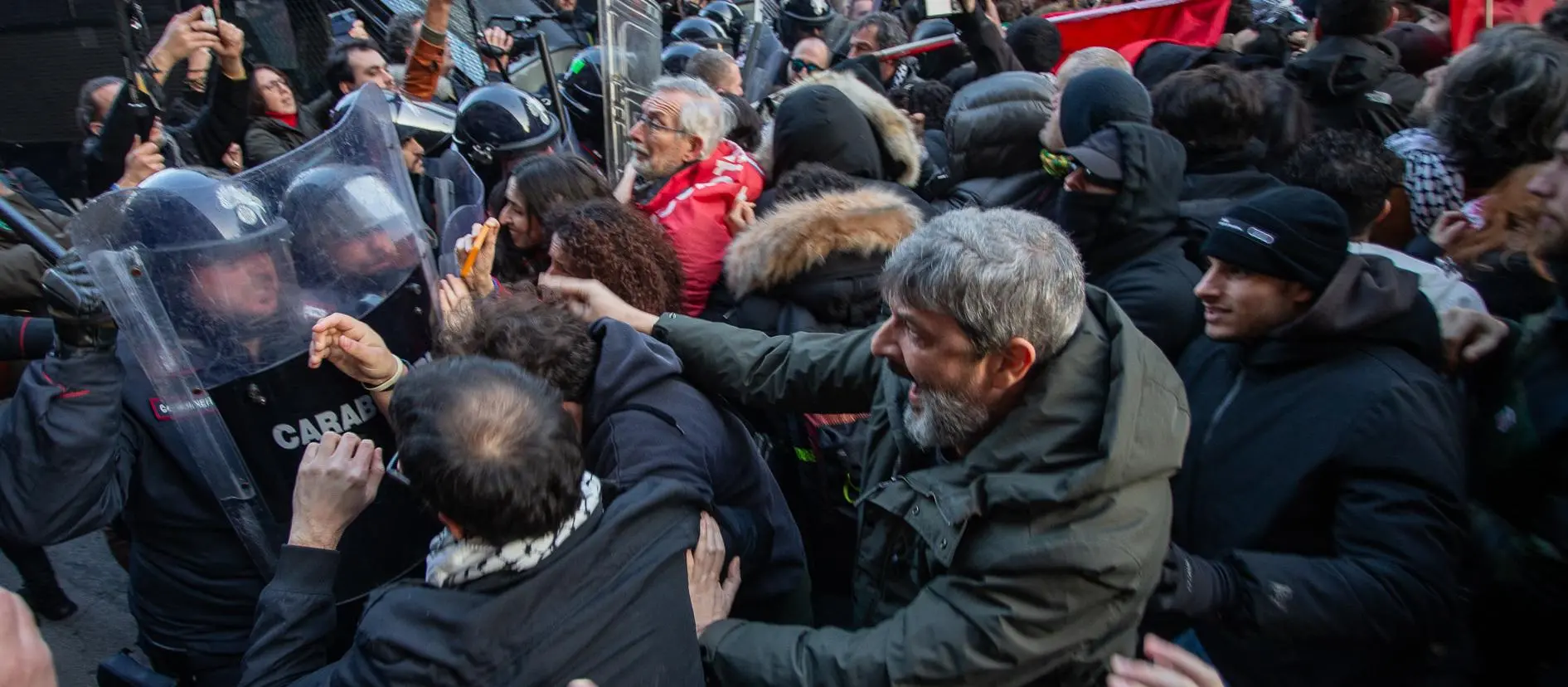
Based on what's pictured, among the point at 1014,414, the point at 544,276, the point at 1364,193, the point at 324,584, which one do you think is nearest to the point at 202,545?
the point at 324,584

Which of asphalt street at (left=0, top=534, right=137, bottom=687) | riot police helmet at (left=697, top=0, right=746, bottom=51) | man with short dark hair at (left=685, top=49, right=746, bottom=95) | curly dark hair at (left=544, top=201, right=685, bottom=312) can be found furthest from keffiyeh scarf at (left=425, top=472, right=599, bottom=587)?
riot police helmet at (left=697, top=0, right=746, bottom=51)

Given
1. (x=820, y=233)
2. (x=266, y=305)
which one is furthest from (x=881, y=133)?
(x=266, y=305)

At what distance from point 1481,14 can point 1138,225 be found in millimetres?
3253

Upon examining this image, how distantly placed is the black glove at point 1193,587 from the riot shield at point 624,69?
314 centimetres

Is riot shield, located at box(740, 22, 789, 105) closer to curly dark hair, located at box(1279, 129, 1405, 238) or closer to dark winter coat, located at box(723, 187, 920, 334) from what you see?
dark winter coat, located at box(723, 187, 920, 334)

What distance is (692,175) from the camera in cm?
352

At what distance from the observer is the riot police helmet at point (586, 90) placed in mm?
5586

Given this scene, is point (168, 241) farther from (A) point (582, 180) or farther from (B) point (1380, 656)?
(B) point (1380, 656)

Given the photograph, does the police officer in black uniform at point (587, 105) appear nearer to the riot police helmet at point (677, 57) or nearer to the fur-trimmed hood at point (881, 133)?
the riot police helmet at point (677, 57)

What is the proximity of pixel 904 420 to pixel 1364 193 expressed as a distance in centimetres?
179

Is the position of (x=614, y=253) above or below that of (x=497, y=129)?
above

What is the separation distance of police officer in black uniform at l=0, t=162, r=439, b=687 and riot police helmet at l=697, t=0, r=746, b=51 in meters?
7.66

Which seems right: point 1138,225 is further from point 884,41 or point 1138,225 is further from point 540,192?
point 884,41

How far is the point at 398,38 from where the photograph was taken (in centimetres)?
658
